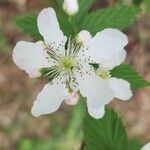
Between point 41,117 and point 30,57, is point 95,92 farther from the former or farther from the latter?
point 41,117

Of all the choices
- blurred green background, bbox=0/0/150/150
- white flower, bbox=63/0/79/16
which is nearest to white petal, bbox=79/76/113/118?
white flower, bbox=63/0/79/16

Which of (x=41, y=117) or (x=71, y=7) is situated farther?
(x=41, y=117)

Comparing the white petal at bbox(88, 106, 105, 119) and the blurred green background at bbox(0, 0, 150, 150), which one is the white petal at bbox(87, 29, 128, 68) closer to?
the white petal at bbox(88, 106, 105, 119)

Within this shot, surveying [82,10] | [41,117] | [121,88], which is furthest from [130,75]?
[41,117]

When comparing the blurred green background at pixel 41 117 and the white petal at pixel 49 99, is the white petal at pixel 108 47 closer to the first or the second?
the white petal at pixel 49 99

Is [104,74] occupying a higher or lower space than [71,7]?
lower

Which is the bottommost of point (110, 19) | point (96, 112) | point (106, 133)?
point (106, 133)

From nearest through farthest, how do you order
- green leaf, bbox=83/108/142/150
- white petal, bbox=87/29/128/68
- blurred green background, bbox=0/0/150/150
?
white petal, bbox=87/29/128/68 → green leaf, bbox=83/108/142/150 → blurred green background, bbox=0/0/150/150
